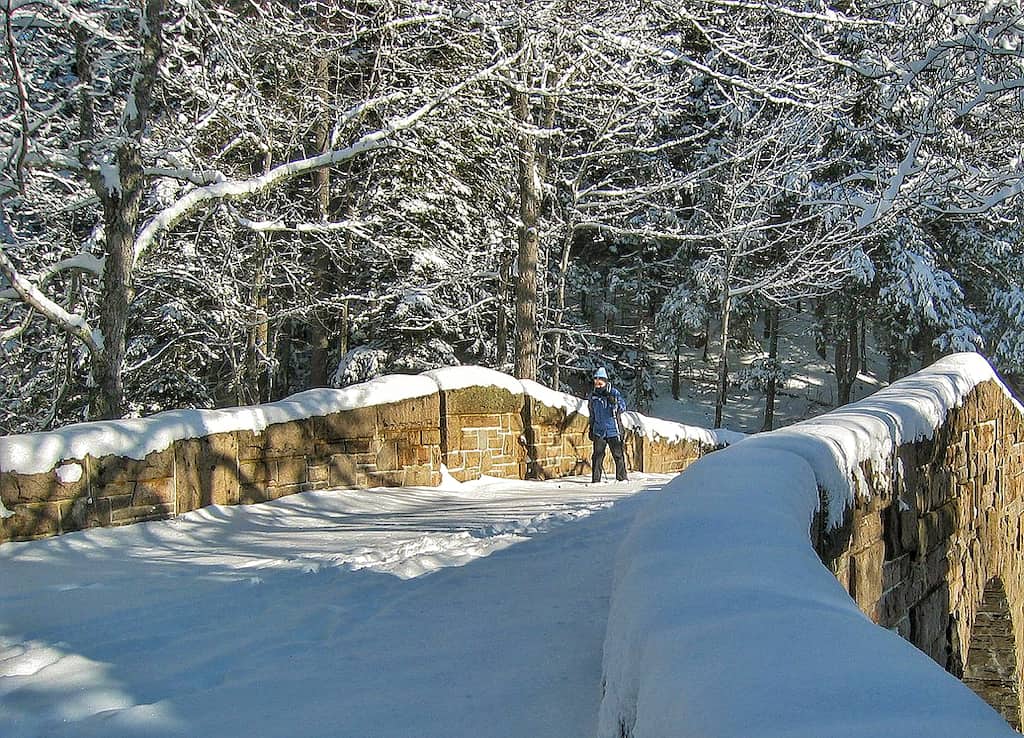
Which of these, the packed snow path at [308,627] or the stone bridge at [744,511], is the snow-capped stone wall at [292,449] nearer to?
the stone bridge at [744,511]

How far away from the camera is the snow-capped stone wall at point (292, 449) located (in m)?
5.08

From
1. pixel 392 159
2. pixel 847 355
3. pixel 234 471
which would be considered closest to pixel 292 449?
pixel 234 471

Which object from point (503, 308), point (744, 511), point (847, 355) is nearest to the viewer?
point (744, 511)

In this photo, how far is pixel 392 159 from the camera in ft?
44.9

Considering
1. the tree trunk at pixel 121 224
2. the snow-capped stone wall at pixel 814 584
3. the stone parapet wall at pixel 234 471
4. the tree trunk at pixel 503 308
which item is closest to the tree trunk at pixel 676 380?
the tree trunk at pixel 503 308

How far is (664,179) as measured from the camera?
14.6 m

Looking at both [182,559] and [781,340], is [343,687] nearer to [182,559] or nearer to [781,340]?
[182,559]

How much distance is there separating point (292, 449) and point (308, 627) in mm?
3080

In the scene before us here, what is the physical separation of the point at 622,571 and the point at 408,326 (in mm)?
13679

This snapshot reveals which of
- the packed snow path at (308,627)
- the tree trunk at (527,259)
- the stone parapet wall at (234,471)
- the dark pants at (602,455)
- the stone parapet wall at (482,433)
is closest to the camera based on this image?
the packed snow path at (308,627)

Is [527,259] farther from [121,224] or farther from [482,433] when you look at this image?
[121,224]

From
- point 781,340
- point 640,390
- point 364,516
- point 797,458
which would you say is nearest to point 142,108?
point 364,516

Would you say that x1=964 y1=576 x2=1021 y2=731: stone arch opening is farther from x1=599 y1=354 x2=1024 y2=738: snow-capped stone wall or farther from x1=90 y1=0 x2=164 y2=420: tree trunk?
x1=90 y1=0 x2=164 y2=420: tree trunk

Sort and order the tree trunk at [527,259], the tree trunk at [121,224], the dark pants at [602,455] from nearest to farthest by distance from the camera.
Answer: the tree trunk at [121,224], the dark pants at [602,455], the tree trunk at [527,259]
